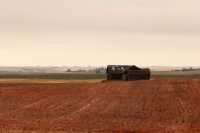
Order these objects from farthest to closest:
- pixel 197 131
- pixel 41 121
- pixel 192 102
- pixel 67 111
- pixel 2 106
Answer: pixel 192 102 → pixel 2 106 → pixel 67 111 → pixel 41 121 → pixel 197 131

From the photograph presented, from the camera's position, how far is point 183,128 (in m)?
24.5

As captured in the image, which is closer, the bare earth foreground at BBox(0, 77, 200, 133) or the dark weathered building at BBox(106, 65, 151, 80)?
the bare earth foreground at BBox(0, 77, 200, 133)

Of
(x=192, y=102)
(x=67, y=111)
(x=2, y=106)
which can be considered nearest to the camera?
(x=67, y=111)

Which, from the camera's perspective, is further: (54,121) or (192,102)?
(192,102)

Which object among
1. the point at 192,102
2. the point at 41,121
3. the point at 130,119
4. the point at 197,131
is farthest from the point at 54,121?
the point at 192,102

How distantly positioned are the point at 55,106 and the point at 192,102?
8944 mm

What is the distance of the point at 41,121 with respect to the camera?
2742 cm

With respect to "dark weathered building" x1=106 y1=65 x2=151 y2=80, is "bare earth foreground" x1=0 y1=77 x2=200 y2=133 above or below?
below

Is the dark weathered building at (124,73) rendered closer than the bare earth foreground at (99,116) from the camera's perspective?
No

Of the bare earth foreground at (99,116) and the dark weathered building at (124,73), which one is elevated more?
the dark weathered building at (124,73)

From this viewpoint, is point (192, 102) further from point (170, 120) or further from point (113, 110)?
point (170, 120)

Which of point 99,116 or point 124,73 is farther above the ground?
point 124,73

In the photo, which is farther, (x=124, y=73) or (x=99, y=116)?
(x=124, y=73)

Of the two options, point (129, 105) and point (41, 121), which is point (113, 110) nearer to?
point (129, 105)
